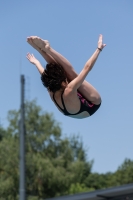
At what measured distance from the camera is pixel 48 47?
6164mm

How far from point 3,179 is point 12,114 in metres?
4.92

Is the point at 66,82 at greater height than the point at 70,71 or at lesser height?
lesser

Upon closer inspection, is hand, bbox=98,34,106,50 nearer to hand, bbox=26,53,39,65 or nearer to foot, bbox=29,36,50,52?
foot, bbox=29,36,50,52

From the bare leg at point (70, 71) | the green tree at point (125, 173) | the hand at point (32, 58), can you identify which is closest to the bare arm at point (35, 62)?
the hand at point (32, 58)

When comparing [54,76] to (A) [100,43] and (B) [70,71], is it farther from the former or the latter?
(A) [100,43]

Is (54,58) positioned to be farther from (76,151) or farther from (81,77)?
(76,151)

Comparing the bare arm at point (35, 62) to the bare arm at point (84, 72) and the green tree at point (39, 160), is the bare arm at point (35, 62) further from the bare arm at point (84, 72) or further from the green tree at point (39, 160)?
the green tree at point (39, 160)

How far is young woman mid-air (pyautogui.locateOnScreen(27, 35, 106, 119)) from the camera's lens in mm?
6172

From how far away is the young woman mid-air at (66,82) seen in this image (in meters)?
6.17

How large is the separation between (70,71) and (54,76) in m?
0.22

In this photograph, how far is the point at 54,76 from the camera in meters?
6.25

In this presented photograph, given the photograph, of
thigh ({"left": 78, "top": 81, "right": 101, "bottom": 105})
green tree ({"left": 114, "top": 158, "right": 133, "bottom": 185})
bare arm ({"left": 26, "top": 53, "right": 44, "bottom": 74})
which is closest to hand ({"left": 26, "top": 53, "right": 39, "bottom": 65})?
bare arm ({"left": 26, "top": 53, "right": 44, "bottom": 74})

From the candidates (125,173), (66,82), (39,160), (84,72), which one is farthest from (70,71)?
(125,173)

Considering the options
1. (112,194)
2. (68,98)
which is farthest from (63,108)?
(112,194)
